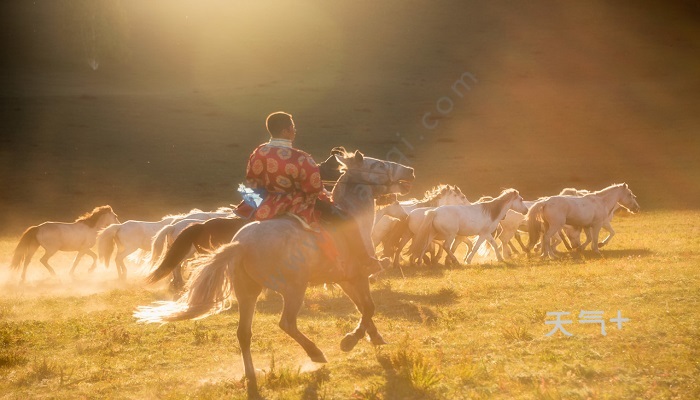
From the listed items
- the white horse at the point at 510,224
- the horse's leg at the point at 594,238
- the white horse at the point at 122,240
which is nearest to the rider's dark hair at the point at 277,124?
the white horse at the point at 122,240

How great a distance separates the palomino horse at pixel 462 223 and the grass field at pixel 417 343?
3.05m

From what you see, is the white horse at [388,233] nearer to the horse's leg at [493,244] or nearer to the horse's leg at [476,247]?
the horse's leg at [476,247]

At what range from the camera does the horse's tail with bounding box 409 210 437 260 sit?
19792mm

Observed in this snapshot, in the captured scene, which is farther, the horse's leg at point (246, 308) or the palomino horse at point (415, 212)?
the palomino horse at point (415, 212)

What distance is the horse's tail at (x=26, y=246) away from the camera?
66.5ft

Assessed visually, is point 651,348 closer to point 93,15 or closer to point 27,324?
point 27,324

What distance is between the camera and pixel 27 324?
13242mm

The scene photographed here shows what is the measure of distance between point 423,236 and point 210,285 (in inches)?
493

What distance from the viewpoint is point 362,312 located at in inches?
362

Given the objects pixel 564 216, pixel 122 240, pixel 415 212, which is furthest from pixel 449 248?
pixel 122 240

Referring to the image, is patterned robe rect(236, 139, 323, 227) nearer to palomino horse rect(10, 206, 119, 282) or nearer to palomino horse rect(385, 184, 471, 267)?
palomino horse rect(385, 184, 471, 267)

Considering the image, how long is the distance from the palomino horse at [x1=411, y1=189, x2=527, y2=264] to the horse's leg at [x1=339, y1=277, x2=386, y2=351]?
10.6m

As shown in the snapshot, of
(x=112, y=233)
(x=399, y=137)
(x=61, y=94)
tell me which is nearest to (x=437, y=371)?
(x=112, y=233)

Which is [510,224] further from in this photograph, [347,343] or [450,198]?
[347,343]
